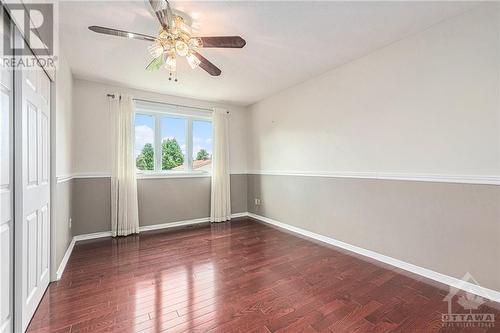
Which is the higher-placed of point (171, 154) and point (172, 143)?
point (172, 143)

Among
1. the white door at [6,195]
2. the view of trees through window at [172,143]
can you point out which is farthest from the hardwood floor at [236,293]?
the view of trees through window at [172,143]

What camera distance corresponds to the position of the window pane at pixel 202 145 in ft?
14.7

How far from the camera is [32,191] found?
163 cm

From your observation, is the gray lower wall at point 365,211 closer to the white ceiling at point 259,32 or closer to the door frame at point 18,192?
the door frame at point 18,192

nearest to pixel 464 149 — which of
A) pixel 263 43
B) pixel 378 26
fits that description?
pixel 378 26

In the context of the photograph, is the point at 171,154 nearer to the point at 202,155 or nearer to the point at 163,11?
the point at 202,155

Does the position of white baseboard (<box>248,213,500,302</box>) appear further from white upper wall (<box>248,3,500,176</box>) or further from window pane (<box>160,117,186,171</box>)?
window pane (<box>160,117,186,171</box>)

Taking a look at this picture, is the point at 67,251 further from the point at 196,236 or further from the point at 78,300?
the point at 196,236

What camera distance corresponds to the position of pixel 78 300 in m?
1.88

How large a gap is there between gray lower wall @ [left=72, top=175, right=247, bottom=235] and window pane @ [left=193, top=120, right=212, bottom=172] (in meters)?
0.29

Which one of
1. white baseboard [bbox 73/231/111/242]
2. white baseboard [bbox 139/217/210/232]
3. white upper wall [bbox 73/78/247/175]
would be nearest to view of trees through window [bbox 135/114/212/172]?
white upper wall [bbox 73/78/247/175]

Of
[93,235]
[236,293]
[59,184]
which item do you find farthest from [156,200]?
[236,293]

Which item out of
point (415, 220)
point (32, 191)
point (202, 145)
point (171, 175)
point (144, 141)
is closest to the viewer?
point (32, 191)

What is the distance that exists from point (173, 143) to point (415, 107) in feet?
12.1
